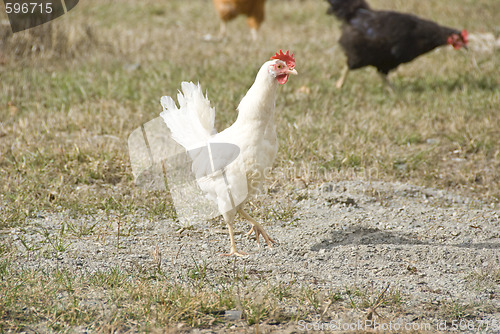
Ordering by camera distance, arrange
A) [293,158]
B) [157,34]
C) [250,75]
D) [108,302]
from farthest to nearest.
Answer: [157,34], [250,75], [293,158], [108,302]

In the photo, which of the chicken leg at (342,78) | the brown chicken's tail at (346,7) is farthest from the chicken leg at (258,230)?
the brown chicken's tail at (346,7)

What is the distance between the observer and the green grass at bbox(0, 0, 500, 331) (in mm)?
2867

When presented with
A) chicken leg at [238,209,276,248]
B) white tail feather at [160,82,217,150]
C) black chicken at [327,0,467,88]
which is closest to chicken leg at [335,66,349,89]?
black chicken at [327,0,467,88]

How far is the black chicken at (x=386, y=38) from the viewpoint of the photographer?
6828 millimetres

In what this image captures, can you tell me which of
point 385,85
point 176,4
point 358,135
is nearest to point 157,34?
point 176,4

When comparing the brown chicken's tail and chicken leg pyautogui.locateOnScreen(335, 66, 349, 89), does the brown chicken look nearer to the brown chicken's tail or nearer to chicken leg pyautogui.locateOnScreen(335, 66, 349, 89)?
the brown chicken's tail

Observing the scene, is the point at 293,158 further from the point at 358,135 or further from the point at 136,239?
the point at 136,239

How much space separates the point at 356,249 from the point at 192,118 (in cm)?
132

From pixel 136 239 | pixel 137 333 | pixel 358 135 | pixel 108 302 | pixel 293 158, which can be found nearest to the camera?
pixel 137 333

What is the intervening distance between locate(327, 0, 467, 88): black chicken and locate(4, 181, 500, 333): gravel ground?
2859mm

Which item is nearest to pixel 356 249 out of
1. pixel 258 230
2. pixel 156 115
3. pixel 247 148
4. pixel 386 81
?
pixel 258 230

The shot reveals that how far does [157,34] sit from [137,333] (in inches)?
278

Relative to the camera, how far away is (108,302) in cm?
281

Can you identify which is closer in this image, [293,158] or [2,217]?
[2,217]
